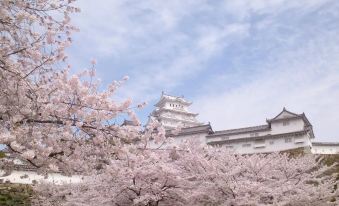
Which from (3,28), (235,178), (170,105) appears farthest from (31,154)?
(170,105)

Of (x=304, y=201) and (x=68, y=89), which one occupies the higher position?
(x=68, y=89)

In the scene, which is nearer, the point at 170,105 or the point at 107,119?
the point at 107,119

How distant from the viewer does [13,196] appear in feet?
65.1

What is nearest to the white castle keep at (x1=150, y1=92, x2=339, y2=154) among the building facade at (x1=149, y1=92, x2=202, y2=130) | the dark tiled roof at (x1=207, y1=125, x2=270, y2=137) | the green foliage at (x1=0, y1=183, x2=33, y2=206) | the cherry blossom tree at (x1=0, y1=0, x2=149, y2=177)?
the dark tiled roof at (x1=207, y1=125, x2=270, y2=137)

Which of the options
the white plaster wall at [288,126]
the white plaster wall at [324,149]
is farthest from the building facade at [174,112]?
the white plaster wall at [324,149]

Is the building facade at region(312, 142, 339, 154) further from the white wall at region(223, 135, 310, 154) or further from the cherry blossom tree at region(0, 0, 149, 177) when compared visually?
the cherry blossom tree at region(0, 0, 149, 177)

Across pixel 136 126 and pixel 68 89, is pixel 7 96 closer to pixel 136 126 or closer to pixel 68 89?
pixel 68 89

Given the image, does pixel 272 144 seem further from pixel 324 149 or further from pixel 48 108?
pixel 48 108

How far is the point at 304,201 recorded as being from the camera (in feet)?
43.0

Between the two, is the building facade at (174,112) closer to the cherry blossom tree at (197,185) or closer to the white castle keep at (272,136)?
the white castle keep at (272,136)

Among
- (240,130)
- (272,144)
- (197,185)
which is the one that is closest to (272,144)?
(272,144)

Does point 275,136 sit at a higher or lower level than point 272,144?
higher

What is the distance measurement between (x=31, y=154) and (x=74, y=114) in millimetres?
1041

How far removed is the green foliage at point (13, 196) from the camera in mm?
19453
